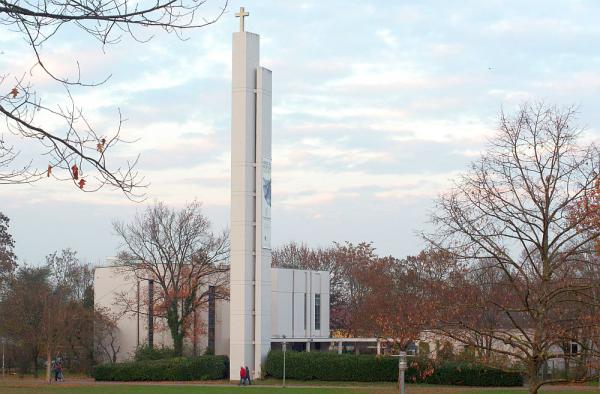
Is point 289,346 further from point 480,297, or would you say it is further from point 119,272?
point 480,297

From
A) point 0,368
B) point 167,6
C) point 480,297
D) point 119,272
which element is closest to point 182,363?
point 119,272

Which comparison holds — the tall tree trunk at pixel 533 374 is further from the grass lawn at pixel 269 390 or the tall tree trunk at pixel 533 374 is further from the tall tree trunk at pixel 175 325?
the tall tree trunk at pixel 175 325

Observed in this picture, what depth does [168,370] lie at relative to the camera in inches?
2399

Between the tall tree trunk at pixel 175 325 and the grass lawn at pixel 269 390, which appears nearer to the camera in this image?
the grass lawn at pixel 269 390

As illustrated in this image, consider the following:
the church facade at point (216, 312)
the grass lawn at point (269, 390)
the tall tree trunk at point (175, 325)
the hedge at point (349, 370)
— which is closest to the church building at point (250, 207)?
the hedge at point (349, 370)

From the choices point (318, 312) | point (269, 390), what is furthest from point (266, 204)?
point (318, 312)

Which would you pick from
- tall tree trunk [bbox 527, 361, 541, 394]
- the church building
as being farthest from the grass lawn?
tall tree trunk [bbox 527, 361, 541, 394]

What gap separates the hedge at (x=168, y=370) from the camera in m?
60.3

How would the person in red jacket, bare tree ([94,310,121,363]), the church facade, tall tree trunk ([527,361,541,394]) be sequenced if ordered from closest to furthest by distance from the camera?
tall tree trunk ([527,361,541,394])
the person in red jacket
the church facade
bare tree ([94,310,121,363])

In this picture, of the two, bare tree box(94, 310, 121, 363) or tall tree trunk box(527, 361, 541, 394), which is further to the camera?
bare tree box(94, 310, 121, 363)

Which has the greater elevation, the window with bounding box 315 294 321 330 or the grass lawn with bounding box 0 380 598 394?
the window with bounding box 315 294 321 330

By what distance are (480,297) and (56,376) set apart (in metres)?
41.7

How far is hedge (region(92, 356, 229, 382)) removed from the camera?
60.3 m

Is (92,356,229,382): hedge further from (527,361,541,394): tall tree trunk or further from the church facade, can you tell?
(527,361,541,394): tall tree trunk
